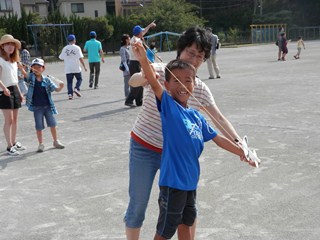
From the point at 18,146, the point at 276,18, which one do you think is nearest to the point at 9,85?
the point at 18,146

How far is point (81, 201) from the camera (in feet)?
15.2

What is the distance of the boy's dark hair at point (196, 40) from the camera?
9.75 ft

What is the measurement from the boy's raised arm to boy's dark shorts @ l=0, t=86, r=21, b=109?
4518 mm

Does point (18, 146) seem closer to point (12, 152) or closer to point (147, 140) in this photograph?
point (12, 152)

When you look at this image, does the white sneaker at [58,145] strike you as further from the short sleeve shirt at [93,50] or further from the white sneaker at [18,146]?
the short sleeve shirt at [93,50]

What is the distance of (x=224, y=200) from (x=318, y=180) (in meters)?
1.20

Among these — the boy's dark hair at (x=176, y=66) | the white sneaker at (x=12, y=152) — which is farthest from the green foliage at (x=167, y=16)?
the boy's dark hair at (x=176, y=66)

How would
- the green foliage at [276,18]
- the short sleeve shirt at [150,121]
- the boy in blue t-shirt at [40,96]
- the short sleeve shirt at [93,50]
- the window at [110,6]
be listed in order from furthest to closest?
the window at [110,6], the green foliage at [276,18], the short sleeve shirt at [93,50], the boy in blue t-shirt at [40,96], the short sleeve shirt at [150,121]

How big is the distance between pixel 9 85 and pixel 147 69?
461 cm

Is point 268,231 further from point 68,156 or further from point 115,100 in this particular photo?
point 115,100

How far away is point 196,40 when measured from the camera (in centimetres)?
296

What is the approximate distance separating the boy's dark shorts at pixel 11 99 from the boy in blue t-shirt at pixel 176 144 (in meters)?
4.48

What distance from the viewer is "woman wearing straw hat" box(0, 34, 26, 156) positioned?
6555mm

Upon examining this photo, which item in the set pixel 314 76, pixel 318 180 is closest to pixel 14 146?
pixel 318 180
